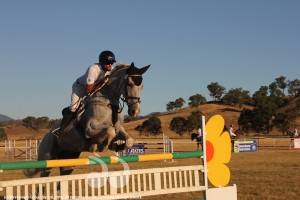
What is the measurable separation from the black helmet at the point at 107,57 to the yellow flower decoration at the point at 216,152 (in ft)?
5.23

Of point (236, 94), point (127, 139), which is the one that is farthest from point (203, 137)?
point (236, 94)

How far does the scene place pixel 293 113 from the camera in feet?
238

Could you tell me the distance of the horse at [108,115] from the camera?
576 cm

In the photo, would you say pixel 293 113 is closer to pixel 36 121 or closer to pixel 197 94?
pixel 197 94

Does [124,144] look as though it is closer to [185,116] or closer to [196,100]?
[185,116]

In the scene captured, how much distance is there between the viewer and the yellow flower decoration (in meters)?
5.95

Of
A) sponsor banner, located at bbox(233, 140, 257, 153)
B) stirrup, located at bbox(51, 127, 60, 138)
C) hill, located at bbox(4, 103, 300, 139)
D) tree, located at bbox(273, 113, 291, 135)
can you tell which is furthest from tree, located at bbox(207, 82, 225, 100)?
stirrup, located at bbox(51, 127, 60, 138)

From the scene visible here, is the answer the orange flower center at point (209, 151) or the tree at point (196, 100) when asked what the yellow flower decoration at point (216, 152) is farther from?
the tree at point (196, 100)

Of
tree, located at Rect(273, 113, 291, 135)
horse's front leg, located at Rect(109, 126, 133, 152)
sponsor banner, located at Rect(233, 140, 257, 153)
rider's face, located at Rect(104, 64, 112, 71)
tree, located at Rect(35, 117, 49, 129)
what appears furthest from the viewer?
tree, located at Rect(35, 117, 49, 129)

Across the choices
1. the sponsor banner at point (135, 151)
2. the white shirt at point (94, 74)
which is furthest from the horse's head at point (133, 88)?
the sponsor banner at point (135, 151)

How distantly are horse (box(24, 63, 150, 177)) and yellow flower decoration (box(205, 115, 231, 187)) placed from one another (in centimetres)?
104

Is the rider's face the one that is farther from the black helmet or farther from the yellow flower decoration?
the yellow flower decoration

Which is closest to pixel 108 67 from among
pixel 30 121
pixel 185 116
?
pixel 185 116

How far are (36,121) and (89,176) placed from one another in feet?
305
